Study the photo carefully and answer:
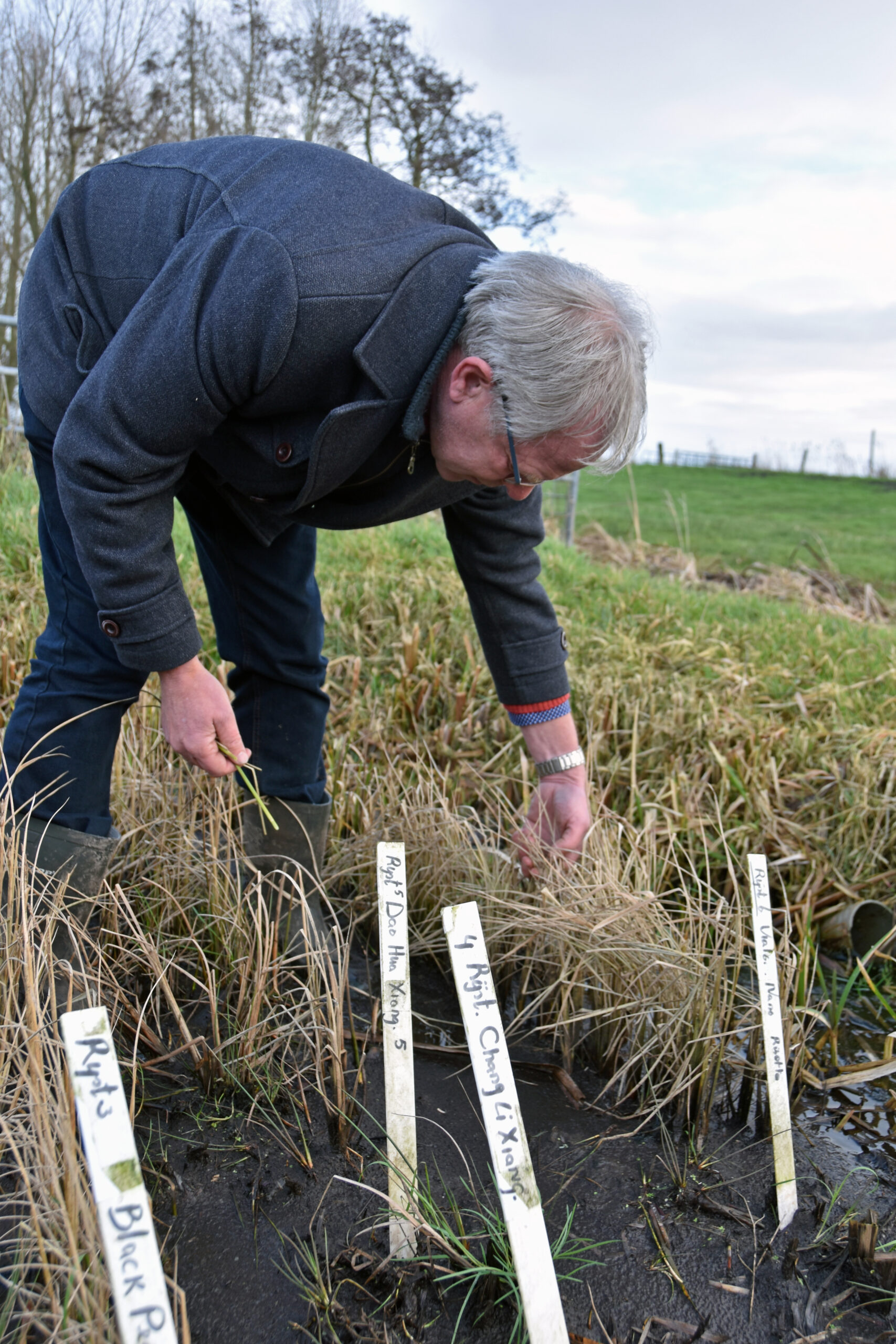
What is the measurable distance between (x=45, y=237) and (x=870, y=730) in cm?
262

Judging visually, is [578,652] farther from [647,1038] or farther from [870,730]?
[647,1038]

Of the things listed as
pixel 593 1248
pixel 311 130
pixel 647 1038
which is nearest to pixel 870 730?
pixel 647 1038

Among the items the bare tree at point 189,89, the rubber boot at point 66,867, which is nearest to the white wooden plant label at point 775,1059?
the rubber boot at point 66,867

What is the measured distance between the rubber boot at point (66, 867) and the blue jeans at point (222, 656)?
2 centimetres

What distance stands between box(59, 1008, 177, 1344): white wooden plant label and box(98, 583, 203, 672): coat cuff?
0.66 m

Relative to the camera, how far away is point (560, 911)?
74.5 inches

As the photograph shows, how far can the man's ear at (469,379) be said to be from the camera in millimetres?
1463

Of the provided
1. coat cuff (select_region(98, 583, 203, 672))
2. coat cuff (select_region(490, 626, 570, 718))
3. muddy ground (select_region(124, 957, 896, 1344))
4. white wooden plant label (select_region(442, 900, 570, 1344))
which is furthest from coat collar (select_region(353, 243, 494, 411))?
muddy ground (select_region(124, 957, 896, 1344))

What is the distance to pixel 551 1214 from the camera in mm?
1534

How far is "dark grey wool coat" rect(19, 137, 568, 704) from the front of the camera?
1.34 meters

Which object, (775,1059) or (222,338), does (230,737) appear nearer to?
(222,338)

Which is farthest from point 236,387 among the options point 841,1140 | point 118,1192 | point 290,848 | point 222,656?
point 841,1140

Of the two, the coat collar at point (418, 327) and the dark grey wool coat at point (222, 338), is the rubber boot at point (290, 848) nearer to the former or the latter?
the dark grey wool coat at point (222, 338)

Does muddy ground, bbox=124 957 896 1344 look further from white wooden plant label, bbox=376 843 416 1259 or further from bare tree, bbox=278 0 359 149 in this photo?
bare tree, bbox=278 0 359 149
